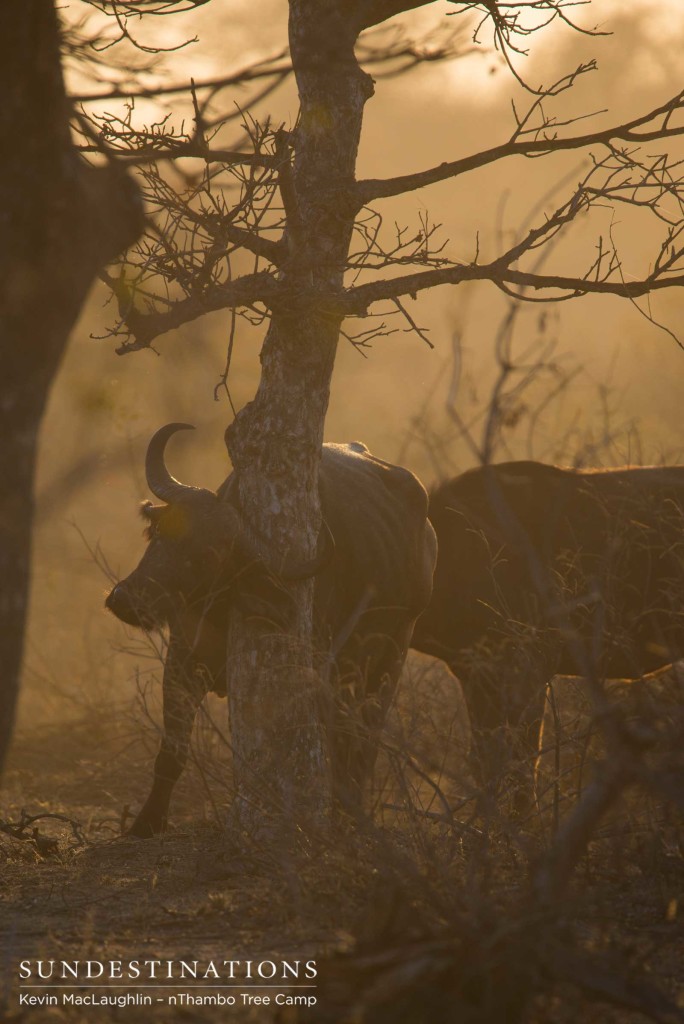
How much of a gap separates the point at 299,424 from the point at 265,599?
3.16 ft

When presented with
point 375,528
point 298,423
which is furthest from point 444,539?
point 298,423

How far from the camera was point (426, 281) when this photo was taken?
5672mm

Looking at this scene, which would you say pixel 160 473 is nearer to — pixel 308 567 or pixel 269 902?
pixel 308 567

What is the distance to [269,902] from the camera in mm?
4676

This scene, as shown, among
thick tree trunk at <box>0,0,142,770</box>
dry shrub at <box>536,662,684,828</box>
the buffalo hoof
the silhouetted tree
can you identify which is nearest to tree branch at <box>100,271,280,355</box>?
the silhouetted tree

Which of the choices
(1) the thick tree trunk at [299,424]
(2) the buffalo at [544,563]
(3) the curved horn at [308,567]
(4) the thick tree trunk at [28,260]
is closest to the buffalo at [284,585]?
(3) the curved horn at [308,567]

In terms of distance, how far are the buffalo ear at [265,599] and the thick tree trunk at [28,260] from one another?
8.24 feet

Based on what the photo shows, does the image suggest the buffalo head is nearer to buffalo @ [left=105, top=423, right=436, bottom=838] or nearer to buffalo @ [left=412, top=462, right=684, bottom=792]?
buffalo @ [left=105, top=423, right=436, bottom=838]

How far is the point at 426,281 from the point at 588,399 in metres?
14.0

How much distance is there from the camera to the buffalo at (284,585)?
5957 millimetres

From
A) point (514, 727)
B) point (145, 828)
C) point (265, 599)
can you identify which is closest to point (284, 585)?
point (265, 599)

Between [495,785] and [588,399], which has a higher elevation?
[588,399]

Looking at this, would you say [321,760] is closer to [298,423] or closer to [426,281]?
[298,423]

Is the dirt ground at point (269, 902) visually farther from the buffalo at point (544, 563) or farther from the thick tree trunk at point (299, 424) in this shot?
the buffalo at point (544, 563)
